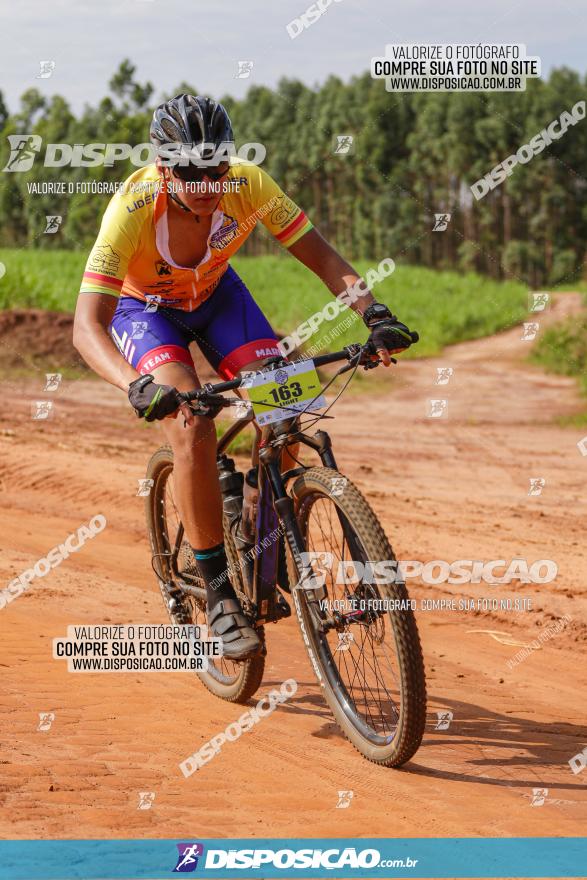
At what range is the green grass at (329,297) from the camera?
66.0ft

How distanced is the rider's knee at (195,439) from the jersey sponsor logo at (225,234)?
0.85 m

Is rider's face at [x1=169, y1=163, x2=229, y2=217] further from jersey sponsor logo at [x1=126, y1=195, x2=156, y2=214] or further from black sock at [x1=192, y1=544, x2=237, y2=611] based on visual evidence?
black sock at [x1=192, y1=544, x2=237, y2=611]

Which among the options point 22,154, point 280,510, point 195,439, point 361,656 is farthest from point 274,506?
point 22,154

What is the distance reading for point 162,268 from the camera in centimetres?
460

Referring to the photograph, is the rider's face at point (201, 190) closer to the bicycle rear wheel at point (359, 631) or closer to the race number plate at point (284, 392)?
the race number plate at point (284, 392)

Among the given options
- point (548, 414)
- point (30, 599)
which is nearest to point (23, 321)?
point (548, 414)

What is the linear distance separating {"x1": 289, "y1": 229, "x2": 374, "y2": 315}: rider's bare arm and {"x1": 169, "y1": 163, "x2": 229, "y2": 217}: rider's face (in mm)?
533

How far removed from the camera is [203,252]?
4633 mm

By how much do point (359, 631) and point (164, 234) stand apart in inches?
74.6

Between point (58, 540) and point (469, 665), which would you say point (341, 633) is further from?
point (58, 540)

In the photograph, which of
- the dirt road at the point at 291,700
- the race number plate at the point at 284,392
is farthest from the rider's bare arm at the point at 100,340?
the dirt road at the point at 291,700

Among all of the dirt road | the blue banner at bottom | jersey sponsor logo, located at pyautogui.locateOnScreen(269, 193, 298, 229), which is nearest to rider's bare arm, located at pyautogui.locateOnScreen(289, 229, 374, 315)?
jersey sponsor logo, located at pyautogui.locateOnScreen(269, 193, 298, 229)

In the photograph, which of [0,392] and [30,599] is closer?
[30,599]

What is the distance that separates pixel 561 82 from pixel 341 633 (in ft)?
180
